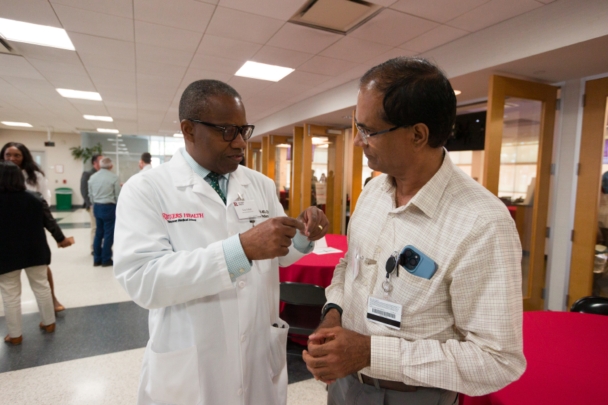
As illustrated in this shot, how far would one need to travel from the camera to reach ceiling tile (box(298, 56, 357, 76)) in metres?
4.64

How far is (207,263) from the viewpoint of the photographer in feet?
3.51

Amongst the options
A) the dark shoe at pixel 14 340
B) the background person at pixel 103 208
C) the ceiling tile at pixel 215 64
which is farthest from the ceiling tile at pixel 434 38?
the dark shoe at pixel 14 340

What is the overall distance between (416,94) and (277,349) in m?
1.13

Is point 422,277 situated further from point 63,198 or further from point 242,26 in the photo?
point 63,198

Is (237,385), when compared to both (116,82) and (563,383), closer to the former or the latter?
(563,383)

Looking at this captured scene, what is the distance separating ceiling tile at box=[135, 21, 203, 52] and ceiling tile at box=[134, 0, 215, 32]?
130 mm

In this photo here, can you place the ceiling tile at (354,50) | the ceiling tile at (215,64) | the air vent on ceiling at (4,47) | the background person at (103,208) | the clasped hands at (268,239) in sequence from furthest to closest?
the background person at (103,208)
the ceiling tile at (215,64)
the air vent on ceiling at (4,47)
the ceiling tile at (354,50)
the clasped hands at (268,239)

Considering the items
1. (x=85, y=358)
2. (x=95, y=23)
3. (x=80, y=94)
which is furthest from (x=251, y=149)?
(x=85, y=358)

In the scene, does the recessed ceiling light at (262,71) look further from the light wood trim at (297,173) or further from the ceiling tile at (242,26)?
the light wood trim at (297,173)

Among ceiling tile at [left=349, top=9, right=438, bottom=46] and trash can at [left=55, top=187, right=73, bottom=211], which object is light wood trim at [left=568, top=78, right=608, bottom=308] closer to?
ceiling tile at [left=349, top=9, right=438, bottom=46]

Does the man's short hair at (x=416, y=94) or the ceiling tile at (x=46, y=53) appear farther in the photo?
the ceiling tile at (x=46, y=53)

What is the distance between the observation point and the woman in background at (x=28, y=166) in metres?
3.70

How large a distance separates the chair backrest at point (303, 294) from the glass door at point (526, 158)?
2.42m

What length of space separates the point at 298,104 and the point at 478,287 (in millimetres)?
7216
